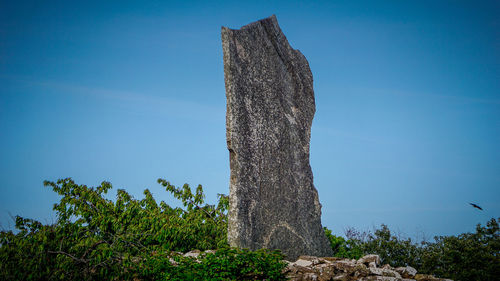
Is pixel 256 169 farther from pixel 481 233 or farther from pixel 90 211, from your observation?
pixel 481 233

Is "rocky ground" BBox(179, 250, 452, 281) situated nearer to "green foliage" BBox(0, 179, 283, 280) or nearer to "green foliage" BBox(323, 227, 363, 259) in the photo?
"green foliage" BBox(0, 179, 283, 280)

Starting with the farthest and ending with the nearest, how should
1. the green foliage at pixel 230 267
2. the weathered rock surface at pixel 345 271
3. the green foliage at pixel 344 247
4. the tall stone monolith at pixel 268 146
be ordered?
1. the green foliage at pixel 344 247
2. the tall stone monolith at pixel 268 146
3. the weathered rock surface at pixel 345 271
4. the green foliage at pixel 230 267

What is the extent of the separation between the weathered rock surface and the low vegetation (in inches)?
19.7

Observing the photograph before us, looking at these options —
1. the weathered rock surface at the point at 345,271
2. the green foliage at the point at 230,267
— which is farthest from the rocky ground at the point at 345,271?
the green foliage at the point at 230,267

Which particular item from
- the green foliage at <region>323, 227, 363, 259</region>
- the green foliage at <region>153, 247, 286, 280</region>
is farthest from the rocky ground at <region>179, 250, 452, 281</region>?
the green foliage at <region>323, 227, 363, 259</region>

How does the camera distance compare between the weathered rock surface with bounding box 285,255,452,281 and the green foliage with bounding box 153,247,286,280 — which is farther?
the weathered rock surface with bounding box 285,255,452,281

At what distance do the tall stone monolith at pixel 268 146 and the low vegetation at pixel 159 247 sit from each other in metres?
0.81

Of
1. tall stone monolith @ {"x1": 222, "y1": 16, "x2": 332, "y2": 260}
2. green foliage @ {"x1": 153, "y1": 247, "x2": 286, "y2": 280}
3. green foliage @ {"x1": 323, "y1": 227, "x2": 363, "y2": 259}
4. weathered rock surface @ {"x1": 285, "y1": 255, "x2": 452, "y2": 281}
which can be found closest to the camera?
green foliage @ {"x1": 153, "y1": 247, "x2": 286, "y2": 280}

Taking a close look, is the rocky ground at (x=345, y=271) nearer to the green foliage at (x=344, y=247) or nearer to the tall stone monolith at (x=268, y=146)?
the tall stone monolith at (x=268, y=146)

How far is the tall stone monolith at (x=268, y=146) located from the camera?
939 centimetres

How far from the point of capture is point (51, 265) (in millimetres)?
8023

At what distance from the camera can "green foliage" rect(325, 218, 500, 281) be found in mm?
10109

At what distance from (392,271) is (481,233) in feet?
13.8

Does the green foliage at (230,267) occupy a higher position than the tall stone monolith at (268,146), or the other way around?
the tall stone monolith at (268,146)
